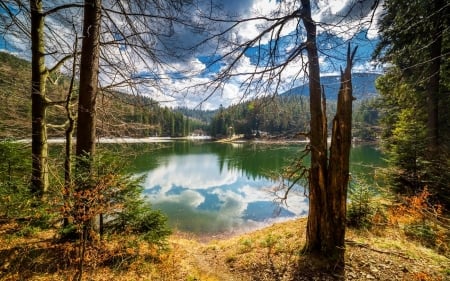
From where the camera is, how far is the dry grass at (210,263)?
3674 mm

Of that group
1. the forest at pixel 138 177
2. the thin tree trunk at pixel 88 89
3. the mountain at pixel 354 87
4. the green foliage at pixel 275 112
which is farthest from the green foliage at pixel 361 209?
the thin tree trunk at pixel 88 89

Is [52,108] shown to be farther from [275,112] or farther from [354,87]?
[354,87]

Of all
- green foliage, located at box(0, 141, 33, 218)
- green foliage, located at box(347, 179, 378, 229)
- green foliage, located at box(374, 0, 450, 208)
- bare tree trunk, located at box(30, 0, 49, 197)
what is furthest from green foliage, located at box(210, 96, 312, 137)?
green foliage, located at box(374, 0, 450, 208)

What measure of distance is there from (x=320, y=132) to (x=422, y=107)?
24.8 ft

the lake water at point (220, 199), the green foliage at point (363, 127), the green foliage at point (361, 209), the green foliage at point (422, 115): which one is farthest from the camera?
the lake water at point (220, 199)

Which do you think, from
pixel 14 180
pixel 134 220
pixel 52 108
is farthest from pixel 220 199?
pixel 14 180

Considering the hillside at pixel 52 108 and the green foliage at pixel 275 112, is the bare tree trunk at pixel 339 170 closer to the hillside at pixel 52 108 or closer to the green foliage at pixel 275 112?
the green foliage at pixel 275 112

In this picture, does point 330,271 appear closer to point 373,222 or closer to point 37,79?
point 373,222

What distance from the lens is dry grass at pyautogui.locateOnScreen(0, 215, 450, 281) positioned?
3674 millimetres

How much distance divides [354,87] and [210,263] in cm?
474

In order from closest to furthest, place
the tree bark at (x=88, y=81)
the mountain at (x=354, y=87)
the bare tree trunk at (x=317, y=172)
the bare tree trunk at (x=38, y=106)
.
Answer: the mountain at (x=354, y=87), the tree bark at (x=88, y=81), the bare tree trunk at (x=317, y=172), the bare tree trunk at (x=38, y=106)

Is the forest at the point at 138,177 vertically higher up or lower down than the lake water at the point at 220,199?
higher up

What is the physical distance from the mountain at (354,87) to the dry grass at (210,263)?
289 centimetres

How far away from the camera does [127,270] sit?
404 centimetres
